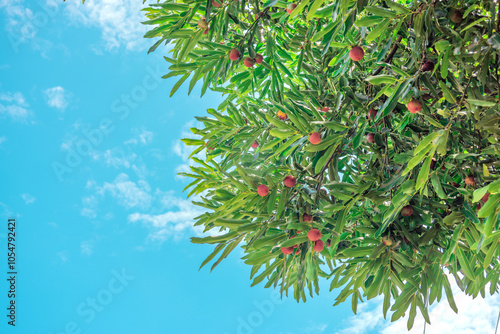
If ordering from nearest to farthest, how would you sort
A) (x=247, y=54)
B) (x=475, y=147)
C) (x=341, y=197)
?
(x=341, y=197) < (x=475, y=147) < (x=247, y=54)

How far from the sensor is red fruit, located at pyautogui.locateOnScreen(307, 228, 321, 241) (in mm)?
1662

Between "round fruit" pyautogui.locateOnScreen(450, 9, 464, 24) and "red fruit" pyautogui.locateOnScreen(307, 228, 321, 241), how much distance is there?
3.12 ft

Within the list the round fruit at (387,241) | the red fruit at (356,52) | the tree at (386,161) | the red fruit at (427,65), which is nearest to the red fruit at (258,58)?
the tree at (386,161)

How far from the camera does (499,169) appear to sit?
167cm

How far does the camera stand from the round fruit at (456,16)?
5.25 ft

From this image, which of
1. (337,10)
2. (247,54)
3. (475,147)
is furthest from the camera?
(247,54)

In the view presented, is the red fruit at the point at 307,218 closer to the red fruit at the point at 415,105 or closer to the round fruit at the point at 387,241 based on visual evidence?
the round fruit at the point at 387,241

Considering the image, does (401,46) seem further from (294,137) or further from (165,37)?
(165,37)

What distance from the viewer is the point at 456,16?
5.27ft

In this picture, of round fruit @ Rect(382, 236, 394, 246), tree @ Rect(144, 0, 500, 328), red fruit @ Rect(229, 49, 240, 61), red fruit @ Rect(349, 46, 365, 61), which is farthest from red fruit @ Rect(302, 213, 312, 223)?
red fruit @ Rect(229, 49, 240, 61)

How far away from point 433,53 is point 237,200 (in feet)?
3.22

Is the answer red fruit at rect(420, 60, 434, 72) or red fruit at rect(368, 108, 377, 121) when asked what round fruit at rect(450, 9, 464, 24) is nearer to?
red fruit at rect(420, 60, 434, 72)

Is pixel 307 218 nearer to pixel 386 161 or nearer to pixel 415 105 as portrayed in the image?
pixel 386 161

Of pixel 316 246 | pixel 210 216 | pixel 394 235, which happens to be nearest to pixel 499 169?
pixel 394 235
